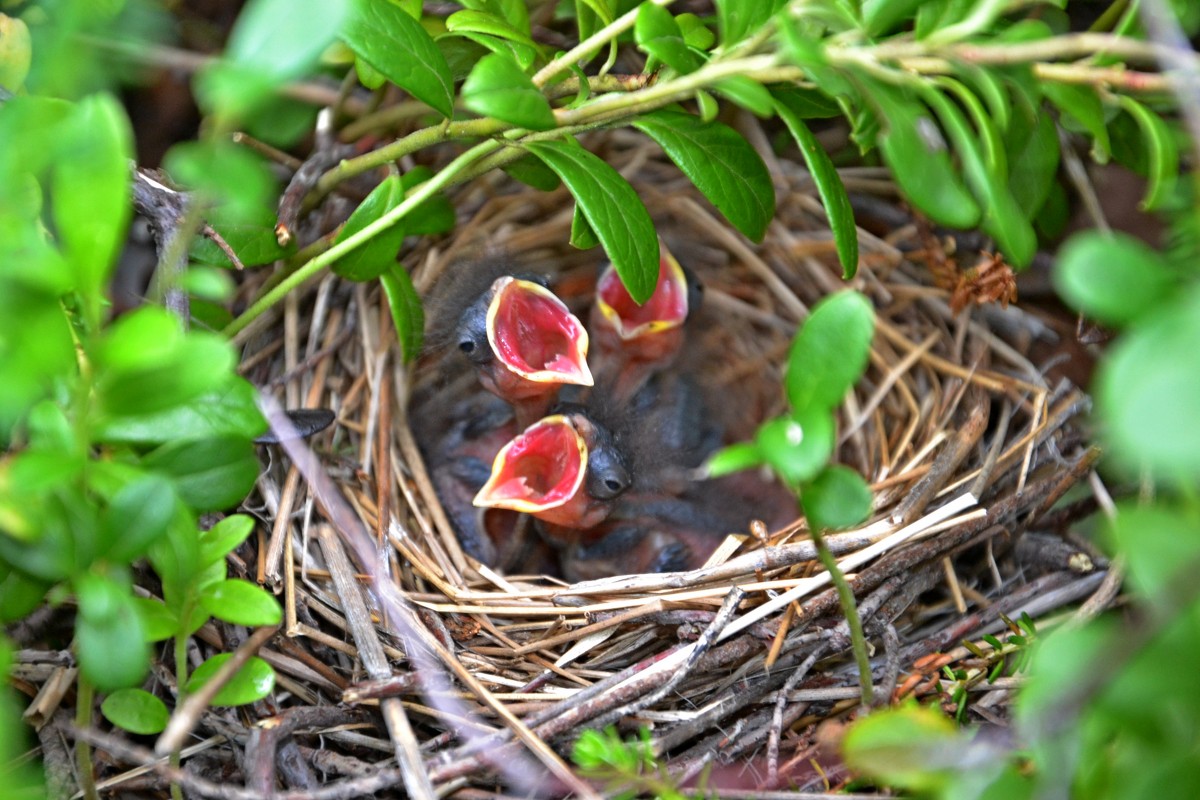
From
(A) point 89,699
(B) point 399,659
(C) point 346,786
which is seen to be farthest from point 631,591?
(A) point 89,699

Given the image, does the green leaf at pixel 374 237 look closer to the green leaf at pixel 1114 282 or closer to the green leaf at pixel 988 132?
the green leaf at pixel 988 132

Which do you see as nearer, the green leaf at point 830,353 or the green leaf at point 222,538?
the green leaf at point 830,353

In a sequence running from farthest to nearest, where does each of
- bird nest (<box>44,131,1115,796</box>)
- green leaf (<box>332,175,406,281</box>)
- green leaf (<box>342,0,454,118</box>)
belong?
green leaf (<box>332,175,406,281</box>), bird nest (<box>44,131,1115,796</box>), green leaf (<box>342,0,454,118</box>)

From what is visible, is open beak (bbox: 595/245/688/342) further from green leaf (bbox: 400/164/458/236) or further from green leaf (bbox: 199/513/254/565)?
green leaf (bbox: 199/513/254/565)

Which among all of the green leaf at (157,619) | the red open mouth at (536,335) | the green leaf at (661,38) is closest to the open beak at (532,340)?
the red open mouth at (536,335)

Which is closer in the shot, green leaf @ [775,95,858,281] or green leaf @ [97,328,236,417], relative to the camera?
green leaf @ [97,328,236,417]

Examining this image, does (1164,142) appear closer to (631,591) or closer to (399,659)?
(631,591)

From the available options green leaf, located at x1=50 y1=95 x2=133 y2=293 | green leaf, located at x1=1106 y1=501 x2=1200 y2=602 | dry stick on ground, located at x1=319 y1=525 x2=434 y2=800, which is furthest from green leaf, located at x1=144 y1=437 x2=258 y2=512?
green leaf, located at x1=1106 y1=501 x2=1200 y2=602
